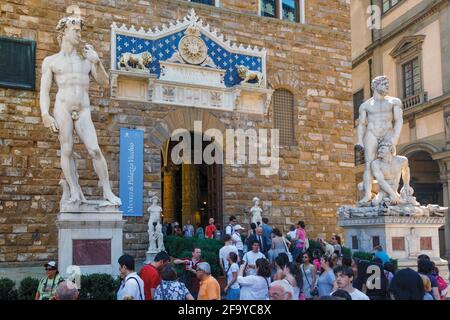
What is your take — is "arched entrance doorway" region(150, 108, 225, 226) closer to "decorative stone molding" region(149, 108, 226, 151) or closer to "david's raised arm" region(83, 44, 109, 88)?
"decorative stone molding" region(149, 108, 226, 151)

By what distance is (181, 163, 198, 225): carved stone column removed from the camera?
815 inches

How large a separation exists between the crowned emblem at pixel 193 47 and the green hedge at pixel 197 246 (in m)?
5.13

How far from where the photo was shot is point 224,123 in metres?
16.4

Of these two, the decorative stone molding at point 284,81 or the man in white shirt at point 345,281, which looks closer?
the man in white shirt at point 345,281

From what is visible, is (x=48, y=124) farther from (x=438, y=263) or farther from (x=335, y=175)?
(x=335, y=175)

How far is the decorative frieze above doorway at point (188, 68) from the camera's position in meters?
15.0

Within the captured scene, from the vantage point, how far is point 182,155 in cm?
2075

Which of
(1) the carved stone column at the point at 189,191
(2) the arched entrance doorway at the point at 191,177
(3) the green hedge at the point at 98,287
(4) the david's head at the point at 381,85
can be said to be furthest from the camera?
(1) the carved stone column at the point at 189,191

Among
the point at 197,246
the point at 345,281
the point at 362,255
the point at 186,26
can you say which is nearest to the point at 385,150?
the point at 362,255

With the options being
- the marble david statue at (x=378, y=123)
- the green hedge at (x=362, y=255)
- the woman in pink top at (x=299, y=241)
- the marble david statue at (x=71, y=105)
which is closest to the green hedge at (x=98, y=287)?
the marble david statue at (x=71, y=105)

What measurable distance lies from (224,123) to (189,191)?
17.3 ft

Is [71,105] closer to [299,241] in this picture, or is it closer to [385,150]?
[299,241]

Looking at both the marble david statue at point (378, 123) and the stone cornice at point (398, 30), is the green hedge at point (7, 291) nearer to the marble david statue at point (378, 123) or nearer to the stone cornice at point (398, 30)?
the marble david statue at point (378, 123)
